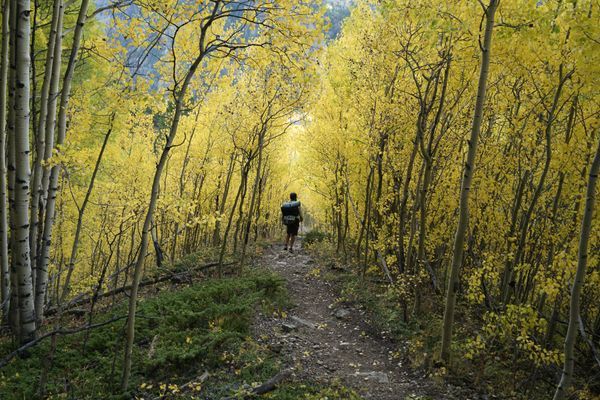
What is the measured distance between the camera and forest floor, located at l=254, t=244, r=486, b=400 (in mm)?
4875

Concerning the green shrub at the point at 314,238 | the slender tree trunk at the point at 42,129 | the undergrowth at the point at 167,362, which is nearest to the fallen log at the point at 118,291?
the undergrowth at the point at 167,362

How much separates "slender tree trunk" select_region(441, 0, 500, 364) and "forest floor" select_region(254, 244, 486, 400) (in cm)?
64

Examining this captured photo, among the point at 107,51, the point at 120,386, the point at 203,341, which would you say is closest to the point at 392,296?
the point at 203,341

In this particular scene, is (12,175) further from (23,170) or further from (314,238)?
(314,238)

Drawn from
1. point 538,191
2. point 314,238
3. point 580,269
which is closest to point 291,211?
point 314,238

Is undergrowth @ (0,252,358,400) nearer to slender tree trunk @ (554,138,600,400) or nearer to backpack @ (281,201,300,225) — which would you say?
slender tree trunk @ (554,138,600,400)

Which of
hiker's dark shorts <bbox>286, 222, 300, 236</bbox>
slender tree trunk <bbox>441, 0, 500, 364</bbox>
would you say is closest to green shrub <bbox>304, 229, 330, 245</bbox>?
hiker's dark shorts <bbox>286, 222, 300, 236</bbox>

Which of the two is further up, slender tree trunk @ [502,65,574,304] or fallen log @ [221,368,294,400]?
slender tree trunk @ [502,65,574,304]

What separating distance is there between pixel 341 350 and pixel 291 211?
21.9ft

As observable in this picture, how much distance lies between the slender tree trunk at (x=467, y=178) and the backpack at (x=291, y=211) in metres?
7.77

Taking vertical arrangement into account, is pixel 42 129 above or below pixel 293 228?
above

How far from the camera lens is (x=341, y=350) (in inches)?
243

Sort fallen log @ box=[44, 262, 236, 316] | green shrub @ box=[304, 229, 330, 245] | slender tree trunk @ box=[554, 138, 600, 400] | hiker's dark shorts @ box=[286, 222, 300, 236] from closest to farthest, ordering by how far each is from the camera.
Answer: slender tree trunk @ box=[554, 138, 600, 400]
fallen log @ box=[44, 262, 236, 316]
hiker's dark shorts @ box=[286, 222, 300, 236]
green shrub @ box=[304, 229, 330, 245]

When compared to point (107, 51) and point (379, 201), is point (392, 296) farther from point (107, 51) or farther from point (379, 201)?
point (107, 51)
